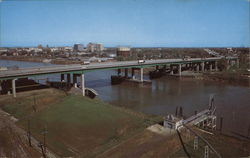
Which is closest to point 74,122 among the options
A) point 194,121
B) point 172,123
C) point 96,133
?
point 96,133

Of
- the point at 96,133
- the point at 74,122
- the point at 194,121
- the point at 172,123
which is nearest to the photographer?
the point at 172,123

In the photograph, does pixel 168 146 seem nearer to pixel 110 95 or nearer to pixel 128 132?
pixel 128 132

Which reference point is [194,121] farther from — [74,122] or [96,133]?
[74,122]

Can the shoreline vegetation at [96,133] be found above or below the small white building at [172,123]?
below

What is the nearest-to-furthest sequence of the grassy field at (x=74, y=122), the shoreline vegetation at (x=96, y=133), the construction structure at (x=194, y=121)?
the shoreline vegetation at (x=96, y=133) < the grassy field at (x=74, y=122) < the construction structure at (x=194, y=121)

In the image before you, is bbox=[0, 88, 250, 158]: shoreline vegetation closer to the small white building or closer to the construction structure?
the small white building

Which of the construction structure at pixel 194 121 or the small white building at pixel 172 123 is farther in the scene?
the construction structure at pixel 194 121

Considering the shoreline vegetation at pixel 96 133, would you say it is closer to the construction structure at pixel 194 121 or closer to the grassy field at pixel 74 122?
the grassy field at pixel 74 122

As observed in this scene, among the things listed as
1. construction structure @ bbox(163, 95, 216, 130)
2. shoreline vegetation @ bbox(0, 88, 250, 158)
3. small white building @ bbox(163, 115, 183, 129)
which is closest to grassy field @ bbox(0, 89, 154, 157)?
shoreline vegetation @ bbox(0, 88, 250, 158)

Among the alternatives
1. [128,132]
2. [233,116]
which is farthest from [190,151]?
[233,116]

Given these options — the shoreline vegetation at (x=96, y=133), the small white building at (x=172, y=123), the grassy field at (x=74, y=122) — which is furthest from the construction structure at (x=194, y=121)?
the grassy field at (x=74, y=122)
